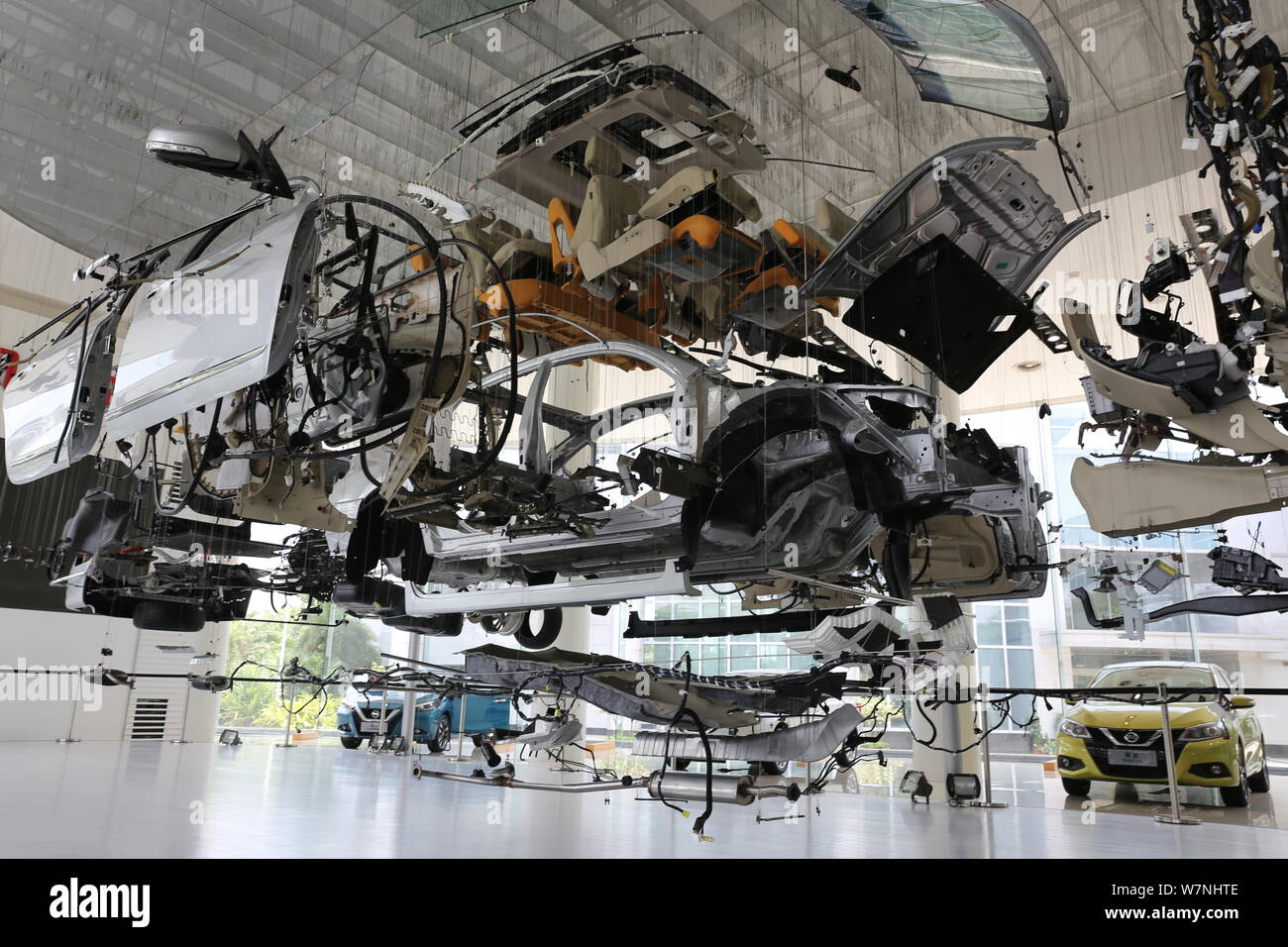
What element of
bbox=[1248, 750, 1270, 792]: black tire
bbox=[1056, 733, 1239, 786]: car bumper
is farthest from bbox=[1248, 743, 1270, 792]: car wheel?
bbox=[1056, 733, 1239, 786]: car bumper

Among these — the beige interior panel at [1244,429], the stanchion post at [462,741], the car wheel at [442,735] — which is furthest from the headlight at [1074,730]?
the car wheel at [442,735]

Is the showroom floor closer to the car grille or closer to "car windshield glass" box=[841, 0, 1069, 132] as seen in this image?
the car grille

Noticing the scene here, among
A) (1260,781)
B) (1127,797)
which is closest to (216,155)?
(1127,797)

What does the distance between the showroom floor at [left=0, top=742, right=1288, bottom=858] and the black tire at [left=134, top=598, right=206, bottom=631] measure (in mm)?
1235

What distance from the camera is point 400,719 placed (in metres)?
11.9

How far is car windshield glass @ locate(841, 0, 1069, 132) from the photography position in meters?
3.67

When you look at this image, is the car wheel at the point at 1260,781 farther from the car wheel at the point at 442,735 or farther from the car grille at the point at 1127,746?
the car wheel at the point at 442,735

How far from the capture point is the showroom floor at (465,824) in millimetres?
3869

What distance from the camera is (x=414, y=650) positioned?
12.9 meters

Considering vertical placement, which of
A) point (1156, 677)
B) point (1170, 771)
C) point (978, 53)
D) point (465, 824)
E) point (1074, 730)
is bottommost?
point (465, 824)

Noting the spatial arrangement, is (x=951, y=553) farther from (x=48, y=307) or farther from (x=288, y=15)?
(x=48, y=307)

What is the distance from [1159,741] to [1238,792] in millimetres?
762

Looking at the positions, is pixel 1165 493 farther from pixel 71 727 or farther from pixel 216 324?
pixel 71 727
